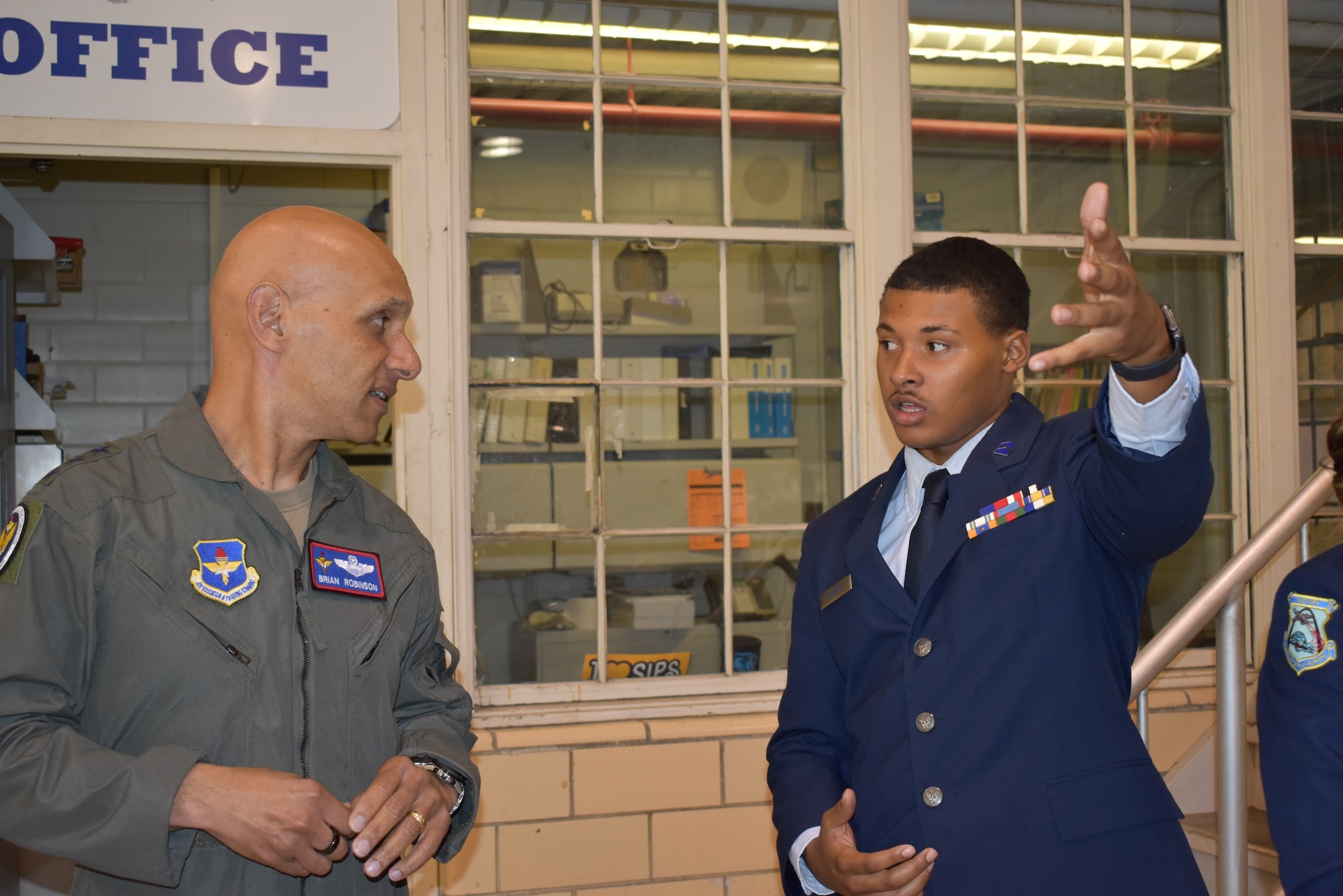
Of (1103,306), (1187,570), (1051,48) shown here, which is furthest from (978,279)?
(1187,570)

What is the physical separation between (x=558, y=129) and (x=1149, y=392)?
2304 mm

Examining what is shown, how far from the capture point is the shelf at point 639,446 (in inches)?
118

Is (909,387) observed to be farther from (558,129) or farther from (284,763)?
(558,129)

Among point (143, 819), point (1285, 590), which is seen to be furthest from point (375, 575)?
point (1285, 590)

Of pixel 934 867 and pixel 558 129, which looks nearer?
pixel 934 867

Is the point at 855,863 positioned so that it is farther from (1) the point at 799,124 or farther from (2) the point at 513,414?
(1) the point at 799,124

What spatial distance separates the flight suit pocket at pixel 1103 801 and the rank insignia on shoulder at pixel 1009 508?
352 mm

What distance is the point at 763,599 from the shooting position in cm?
314

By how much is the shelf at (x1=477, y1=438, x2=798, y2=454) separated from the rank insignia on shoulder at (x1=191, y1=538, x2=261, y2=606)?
5.24 feet

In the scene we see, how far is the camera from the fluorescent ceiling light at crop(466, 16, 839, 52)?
3025 mm

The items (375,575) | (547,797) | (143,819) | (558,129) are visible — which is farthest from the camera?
(558,129)

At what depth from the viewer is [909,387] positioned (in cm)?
156

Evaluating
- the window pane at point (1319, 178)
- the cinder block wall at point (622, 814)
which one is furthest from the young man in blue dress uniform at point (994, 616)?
the window pane at point (1319, 178)

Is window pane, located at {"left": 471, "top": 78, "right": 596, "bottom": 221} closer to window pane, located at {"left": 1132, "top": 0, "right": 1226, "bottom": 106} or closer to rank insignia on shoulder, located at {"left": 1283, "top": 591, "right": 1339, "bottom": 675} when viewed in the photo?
window pane, located at {"left": 1132, "top": 0, "right": 1226, "bottom": 106}
